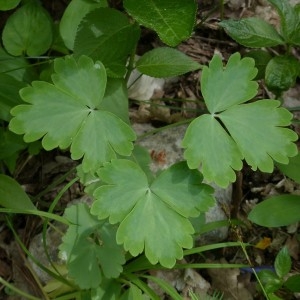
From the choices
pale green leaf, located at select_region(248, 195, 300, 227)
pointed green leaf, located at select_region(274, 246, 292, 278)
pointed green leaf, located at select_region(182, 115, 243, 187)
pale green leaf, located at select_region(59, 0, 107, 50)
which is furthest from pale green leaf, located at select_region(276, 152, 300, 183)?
pale green leaf, located at select_region(59, 0, 107, 50)

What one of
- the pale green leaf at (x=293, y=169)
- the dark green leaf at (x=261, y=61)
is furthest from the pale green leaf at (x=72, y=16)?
the pale green leaf at (x=293, y=169)

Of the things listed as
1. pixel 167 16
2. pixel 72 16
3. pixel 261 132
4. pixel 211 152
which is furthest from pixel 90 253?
pixel 72 16

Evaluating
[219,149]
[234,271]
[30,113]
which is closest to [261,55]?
[219,149]

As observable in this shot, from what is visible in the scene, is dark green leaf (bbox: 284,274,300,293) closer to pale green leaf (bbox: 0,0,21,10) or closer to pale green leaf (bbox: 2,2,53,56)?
pale green leaf (bbox: 2,2,53,56)

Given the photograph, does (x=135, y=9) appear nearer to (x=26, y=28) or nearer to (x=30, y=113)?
(x=30, y=113)

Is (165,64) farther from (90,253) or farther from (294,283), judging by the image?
(294,283)
